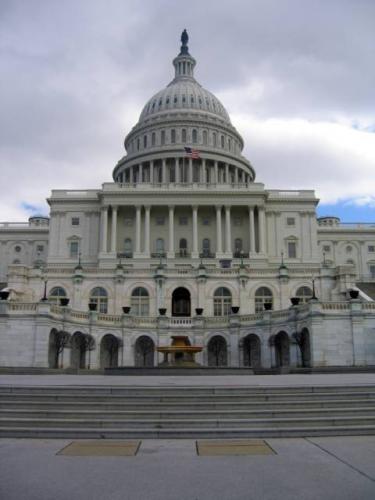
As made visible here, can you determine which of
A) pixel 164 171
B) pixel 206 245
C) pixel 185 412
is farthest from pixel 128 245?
pixel 185 412

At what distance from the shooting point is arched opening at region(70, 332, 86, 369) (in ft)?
181

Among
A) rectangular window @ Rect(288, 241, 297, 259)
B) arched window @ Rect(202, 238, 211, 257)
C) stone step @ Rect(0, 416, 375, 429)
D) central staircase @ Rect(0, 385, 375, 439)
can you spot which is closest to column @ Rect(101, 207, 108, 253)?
arched window @ Rect(202, 238, 211, 257)

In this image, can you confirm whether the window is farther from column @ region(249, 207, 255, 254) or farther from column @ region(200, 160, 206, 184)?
column @ region(200, 160, 206, 184)

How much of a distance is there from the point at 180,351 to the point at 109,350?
12.7 m

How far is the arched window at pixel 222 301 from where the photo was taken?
220 feet

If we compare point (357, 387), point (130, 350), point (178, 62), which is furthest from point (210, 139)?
point (357, 387)

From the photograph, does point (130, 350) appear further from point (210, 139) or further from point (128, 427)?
point (210, 139)

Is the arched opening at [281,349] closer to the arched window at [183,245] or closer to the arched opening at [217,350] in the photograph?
the arched opening at [217,350]

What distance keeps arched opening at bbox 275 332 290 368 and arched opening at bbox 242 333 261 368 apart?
272 cm

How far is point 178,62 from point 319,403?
523ft

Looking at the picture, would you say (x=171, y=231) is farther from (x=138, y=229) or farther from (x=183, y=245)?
(x=138, y=229)

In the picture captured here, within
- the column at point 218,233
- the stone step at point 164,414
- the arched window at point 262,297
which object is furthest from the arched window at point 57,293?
the stone step at point 164,414

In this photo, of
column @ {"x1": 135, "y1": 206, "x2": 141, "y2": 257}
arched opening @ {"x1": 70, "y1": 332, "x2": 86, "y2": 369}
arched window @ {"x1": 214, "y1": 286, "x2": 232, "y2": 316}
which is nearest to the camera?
arched opening @ {"x1": 70, "y1": 332, "x2": 86, "y2": 369}

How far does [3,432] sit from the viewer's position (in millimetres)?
14820
